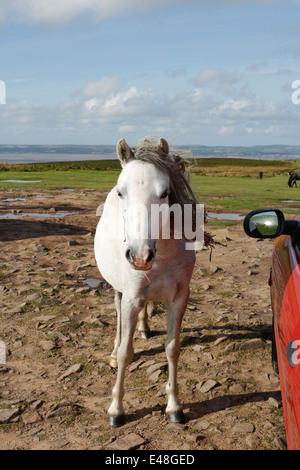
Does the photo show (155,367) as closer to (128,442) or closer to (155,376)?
(155,376)

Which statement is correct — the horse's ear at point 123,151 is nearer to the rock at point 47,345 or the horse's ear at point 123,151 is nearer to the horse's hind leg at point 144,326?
the horse's hind leg at point 144,326

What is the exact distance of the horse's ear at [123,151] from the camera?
136 inches

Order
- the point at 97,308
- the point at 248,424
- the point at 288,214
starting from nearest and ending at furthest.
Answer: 1. the point at 248,424
2. the point at 97,308
3. the point at 288,214

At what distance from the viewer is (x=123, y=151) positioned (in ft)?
11.5

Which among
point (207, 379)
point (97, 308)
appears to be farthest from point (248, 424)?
point (97, 308)

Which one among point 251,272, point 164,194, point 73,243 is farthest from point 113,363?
point 73,243

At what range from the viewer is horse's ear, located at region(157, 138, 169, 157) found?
11.6ft

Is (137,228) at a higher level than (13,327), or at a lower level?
higher

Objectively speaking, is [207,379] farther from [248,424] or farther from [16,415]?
[16,415]

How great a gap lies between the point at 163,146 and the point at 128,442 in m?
2.45

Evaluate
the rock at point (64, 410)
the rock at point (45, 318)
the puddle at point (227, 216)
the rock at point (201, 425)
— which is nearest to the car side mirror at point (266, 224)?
the rock at point (201, 425)

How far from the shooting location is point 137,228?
123 inches

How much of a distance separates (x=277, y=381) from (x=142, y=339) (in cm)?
188

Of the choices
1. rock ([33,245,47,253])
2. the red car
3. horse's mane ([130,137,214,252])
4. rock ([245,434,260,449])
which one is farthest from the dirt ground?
horse's mane ([130,137,214,252])
